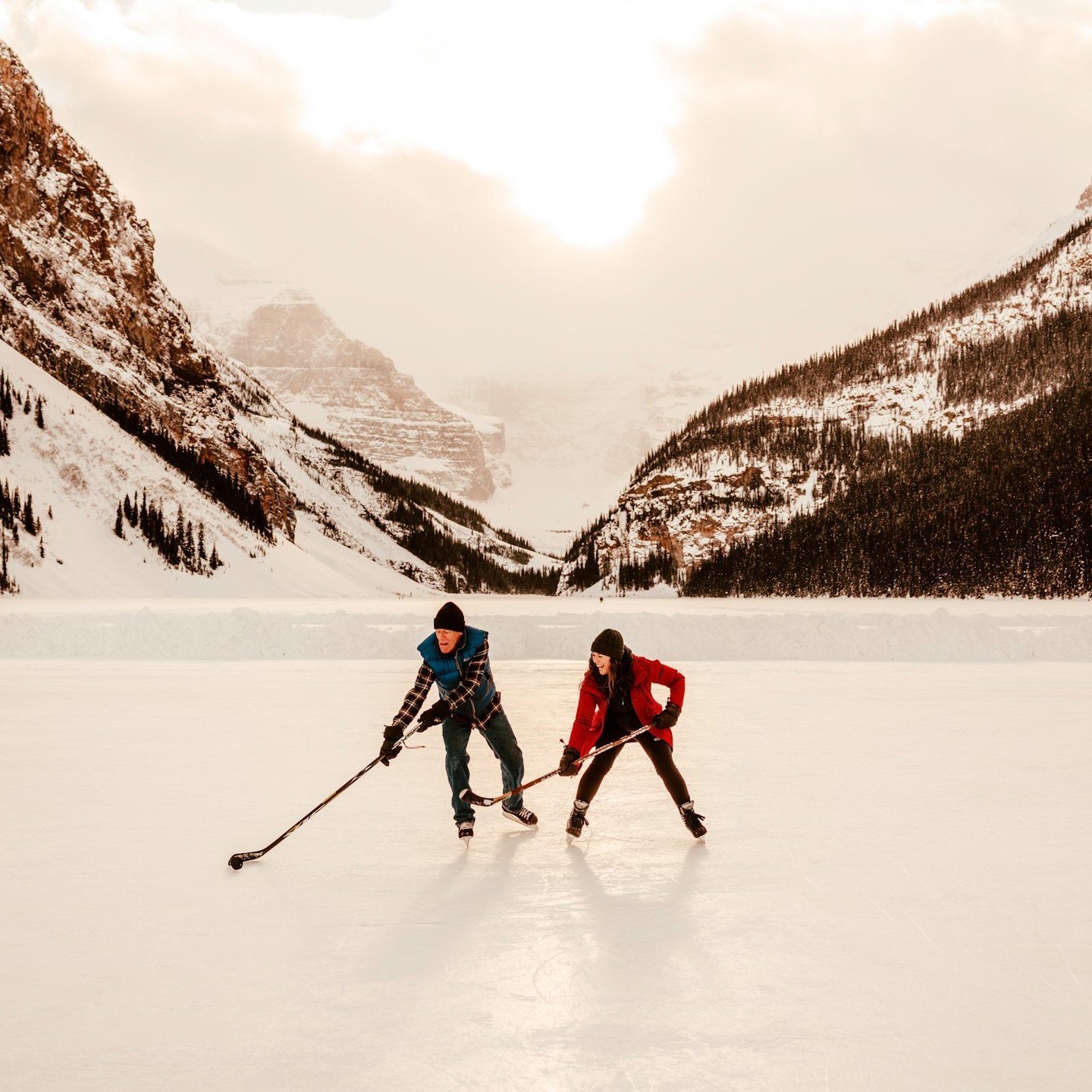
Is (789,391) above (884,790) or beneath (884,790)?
A: above

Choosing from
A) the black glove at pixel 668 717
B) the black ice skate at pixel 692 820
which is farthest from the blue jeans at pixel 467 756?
the black ice skate at pixel 692 820

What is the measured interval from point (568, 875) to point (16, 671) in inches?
848

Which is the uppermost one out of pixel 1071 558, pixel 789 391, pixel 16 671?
pixel 789 391

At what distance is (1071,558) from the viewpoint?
105188mm

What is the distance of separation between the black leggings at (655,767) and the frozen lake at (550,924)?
0.44 meters

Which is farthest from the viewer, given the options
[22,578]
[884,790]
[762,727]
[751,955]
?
[22,578]

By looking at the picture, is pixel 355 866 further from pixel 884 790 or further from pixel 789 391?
pixel 789 391

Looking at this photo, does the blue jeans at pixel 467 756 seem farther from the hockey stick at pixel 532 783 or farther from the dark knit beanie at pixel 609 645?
the dark knit beanie at pixel 609 645

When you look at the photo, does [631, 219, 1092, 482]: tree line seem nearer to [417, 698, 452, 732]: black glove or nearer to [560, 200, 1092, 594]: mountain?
[560, 200, 1092, 594]: mountain

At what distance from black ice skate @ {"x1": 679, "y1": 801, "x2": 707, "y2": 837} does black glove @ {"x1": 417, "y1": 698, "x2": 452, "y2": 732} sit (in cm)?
215

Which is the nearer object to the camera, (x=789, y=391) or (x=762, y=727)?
(x=762, y=727)

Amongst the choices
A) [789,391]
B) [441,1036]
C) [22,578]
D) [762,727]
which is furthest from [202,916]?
[789,391]

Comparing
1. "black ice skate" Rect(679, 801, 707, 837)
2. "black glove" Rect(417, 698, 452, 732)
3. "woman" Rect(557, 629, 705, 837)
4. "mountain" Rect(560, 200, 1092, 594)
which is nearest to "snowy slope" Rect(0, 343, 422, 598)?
"mountain" Rect(560, 200, 1092, 594)

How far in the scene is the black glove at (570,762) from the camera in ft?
27.6
